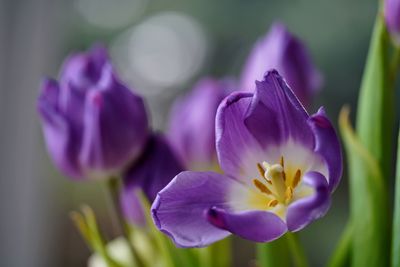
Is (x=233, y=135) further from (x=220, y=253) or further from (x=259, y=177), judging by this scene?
(x=220, y=253)

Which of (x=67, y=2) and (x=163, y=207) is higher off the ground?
(x=67, y=2)

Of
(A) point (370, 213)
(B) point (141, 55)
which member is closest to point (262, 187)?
(A) point (370, 213)

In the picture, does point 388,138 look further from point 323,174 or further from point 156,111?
point 156,111

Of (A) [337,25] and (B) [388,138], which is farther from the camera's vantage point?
(A) [337,25]

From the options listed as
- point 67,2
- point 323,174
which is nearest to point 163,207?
point 323,174

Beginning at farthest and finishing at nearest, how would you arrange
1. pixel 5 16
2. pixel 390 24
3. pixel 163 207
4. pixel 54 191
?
pixel 54 191, pixel 5 16, pixel 390 24, pixel 163 207

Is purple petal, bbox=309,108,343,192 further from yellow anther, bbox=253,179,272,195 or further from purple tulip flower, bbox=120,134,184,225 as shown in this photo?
purple tulip flower, bbox=120,134,184,225
